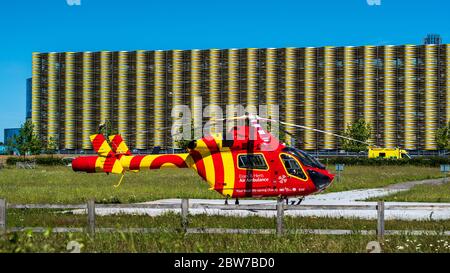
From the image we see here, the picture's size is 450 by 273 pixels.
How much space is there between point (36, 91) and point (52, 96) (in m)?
4.35

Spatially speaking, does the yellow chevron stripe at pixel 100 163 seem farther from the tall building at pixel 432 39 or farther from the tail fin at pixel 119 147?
the tall building at pixel 432 39

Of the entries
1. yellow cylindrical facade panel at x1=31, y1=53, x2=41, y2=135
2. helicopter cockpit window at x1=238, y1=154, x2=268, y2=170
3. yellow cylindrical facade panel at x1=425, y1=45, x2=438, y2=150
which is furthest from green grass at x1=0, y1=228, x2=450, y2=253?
yellow cylindrical facade panel at x1=31, y1=53, x2=41, y2=135

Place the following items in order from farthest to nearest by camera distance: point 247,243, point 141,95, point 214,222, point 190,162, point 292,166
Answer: point 141,95
point 190,162
point 292,166
point 214,222
point 247,243

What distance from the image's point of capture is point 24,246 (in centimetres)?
748

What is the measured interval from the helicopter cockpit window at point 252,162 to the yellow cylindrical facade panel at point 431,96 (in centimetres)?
10103

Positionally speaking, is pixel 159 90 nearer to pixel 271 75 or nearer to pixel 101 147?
pixel 271 75

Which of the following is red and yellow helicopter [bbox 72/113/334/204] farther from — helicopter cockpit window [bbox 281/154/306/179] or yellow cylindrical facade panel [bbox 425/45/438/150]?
yellow cylindrical facade panel [bbox 425/45/438/150]

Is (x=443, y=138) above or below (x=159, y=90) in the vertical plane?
below

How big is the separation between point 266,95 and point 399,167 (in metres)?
50.5

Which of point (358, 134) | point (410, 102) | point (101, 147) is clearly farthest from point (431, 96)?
point (101, 147)

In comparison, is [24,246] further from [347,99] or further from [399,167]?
[347,99]

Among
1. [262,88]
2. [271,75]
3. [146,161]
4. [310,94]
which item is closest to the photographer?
[146,161]

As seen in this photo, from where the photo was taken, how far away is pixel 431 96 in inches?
4525

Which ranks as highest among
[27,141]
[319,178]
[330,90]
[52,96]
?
[52,96]
